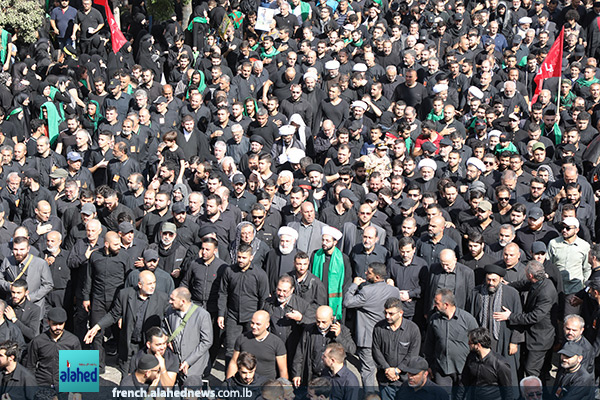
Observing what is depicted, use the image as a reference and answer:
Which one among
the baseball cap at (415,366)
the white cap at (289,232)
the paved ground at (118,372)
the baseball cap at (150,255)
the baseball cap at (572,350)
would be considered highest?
the white cap at (289,232)

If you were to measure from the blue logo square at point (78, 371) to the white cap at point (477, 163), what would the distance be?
5946 millimetres

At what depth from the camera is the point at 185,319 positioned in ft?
30.0

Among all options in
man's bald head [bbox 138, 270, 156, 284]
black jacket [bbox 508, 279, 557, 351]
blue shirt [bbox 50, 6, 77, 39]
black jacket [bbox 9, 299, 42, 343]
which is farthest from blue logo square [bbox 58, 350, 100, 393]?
blue shirt [bbox 50, 6, 77, 39]

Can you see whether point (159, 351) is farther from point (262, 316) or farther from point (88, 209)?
point (88, 209)

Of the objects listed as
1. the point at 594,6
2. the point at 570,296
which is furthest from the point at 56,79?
the point at 594,6

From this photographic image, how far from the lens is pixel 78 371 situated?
30.5 feet

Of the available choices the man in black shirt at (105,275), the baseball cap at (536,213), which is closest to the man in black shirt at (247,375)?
the man in black shirt at (105,275)

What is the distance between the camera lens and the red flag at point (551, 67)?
16125 millimetres

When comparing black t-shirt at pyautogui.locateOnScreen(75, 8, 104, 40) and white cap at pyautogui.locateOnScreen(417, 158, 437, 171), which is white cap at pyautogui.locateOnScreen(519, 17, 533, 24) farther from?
black t-shirt at pyautogui.locateOnScreen(75, 8, 104, 40)

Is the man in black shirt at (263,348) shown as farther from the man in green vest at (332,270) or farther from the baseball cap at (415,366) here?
the man in green vest at (332,270)

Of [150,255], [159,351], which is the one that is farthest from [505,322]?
[150,255]

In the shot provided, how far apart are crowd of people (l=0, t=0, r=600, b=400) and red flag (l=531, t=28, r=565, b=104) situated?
0.53ft

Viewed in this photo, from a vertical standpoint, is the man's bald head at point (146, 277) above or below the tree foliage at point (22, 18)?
below

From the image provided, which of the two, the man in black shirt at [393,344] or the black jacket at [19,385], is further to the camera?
the man in black shirt at [393,344]
